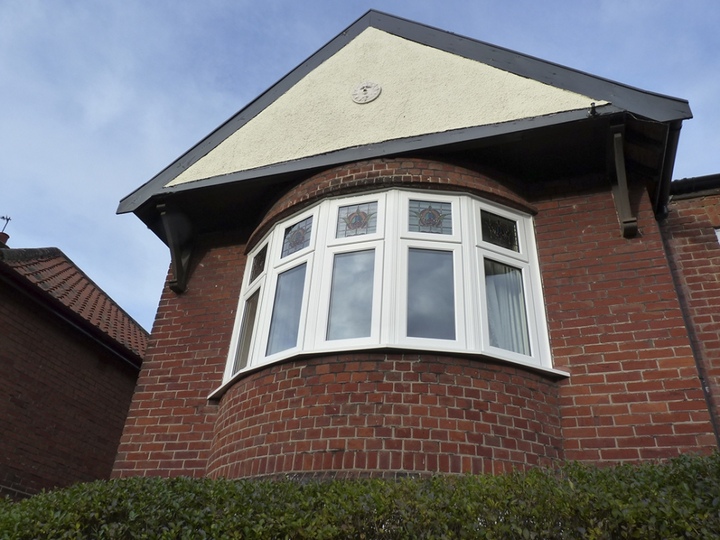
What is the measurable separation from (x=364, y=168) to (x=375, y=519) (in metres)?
4.35

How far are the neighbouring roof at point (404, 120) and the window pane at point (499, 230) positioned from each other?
64cm

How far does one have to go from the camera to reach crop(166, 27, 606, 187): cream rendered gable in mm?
6996

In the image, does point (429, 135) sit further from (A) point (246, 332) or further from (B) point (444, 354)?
(A) point (246, 332)

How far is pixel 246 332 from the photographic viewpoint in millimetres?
7383

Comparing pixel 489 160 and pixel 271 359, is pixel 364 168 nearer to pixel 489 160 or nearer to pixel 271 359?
pixel 489 160

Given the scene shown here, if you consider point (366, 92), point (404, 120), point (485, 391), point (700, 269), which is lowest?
point (485, 391)

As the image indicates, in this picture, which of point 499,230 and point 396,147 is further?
point 396,147

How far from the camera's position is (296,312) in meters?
6.62

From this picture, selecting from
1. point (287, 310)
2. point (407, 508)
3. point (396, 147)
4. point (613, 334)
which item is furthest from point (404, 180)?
point (407, 508)

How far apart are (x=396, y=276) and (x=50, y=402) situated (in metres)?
6.37

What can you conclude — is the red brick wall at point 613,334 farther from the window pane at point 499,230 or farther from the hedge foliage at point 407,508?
the hedge foliage at point 407,508

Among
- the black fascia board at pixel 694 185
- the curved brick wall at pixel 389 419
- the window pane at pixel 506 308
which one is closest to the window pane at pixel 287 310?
the curved brick wall at pixel 389 419

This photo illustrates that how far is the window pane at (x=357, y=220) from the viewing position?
6.77 meters

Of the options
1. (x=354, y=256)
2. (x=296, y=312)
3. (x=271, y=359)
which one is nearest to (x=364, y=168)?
(x=354, y=256)
